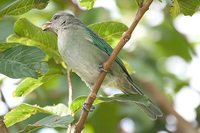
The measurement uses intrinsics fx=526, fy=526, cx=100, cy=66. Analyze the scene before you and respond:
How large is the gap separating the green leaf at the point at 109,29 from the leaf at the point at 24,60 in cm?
67

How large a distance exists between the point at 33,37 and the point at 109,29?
0.47m

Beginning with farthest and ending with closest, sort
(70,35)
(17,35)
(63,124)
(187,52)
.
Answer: (187,52) → (70,35) → (17,35) → (63,124)

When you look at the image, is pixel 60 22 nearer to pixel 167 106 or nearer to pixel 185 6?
pixel 167 106

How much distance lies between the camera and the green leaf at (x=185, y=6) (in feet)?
8.92

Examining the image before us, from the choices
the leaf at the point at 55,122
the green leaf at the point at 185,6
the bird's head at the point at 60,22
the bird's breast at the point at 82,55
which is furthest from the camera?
the bird's head at the point at 60,22

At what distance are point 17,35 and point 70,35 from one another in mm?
416

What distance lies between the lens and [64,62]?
11.0ft

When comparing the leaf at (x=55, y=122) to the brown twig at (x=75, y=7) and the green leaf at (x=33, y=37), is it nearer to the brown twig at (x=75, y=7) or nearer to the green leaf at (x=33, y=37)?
the green leaf at (x=33, y=37)

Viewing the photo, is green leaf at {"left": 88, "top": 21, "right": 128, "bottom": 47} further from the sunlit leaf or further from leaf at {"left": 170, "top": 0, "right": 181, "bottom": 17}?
leaf at {"left": 170, "top": 0, "right": 181, "bottom": 17}

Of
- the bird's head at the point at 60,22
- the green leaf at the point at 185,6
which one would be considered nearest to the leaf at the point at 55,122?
the green leaf at the point at 185,6

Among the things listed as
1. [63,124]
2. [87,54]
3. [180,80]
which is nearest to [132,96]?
[63,124]

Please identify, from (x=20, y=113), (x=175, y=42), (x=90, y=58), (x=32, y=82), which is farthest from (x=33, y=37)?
(x=175, y=42)

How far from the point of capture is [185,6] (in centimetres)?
279

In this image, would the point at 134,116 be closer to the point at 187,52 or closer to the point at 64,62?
the point at 187,52
